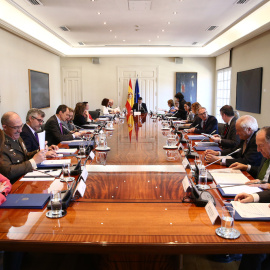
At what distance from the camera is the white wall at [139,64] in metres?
12.0

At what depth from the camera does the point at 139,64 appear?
39.4 ft

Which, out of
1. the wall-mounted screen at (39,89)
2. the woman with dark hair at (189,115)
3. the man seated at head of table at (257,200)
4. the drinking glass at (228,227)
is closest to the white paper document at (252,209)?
the man seated at head of table at (257,200)

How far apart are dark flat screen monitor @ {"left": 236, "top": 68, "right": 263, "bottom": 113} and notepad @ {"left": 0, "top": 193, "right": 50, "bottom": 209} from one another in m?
6.84

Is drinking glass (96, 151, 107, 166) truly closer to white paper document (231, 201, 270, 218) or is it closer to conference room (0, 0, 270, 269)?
conference room (0, 0, 270, 269)

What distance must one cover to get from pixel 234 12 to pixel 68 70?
7235 mm

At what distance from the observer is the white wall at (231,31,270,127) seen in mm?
7090

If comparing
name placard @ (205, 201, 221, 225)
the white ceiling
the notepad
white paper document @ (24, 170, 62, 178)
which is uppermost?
the white ceiling

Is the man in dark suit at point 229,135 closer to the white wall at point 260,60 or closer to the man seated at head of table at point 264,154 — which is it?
the man seated at head of table at point 264,154

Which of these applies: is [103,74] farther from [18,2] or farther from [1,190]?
[1,190]

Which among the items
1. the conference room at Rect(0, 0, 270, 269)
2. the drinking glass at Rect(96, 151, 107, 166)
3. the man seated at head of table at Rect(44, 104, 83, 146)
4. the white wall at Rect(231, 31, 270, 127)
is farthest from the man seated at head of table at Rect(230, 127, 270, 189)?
the white wall at Rect(231, 31, 270, 127)

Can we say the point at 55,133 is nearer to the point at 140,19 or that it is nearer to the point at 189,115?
the point at 189,115

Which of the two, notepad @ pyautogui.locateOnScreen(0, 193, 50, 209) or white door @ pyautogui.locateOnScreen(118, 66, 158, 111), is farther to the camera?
white door @ pyautogui.locateOnScreen(118, 66, 158, 111)

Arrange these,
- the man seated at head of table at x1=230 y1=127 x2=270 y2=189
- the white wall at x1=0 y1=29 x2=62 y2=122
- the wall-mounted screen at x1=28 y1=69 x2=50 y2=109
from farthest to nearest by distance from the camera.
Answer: the wall-mounted screen at x1=28 y1=69 x2=50 y2=109
the white wall at x1=0 y1=29 x2=62 y2=122
the man seated at head of table at x1=230 y1=127 x2=270 y2=189

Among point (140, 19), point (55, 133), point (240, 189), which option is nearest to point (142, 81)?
point (140, 19)
